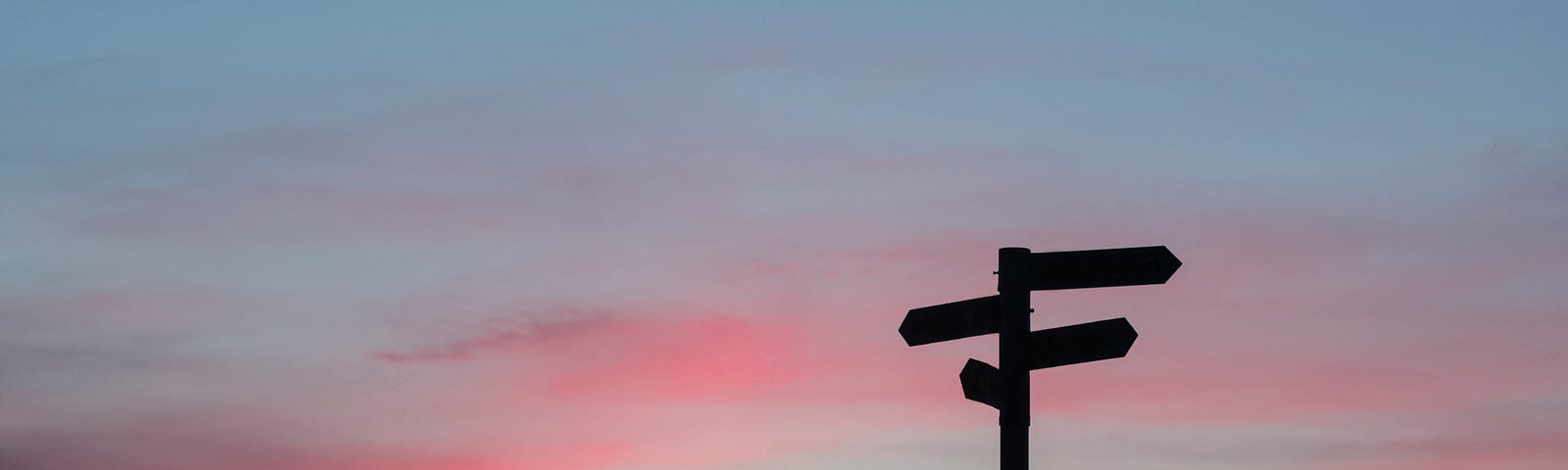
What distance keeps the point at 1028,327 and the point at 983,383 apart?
42 cm

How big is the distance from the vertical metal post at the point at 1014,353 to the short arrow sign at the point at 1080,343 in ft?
0.25

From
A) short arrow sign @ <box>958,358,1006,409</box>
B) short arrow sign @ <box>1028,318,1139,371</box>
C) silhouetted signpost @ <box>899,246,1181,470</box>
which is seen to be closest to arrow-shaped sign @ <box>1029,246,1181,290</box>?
silhouetted signpost @ <box>899,246,1181,470</box>

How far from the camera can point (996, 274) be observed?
24.4ft

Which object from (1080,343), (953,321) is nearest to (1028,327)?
(1080,343)

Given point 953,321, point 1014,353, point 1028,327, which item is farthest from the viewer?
point 953,321

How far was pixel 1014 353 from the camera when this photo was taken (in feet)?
23.7

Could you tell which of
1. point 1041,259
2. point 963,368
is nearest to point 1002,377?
point 963,368

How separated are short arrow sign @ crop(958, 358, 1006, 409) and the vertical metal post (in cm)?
4

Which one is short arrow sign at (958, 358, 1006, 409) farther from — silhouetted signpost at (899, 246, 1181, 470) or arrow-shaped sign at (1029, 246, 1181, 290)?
arrow-shaped sign at (1029, 246, 1181, 290)

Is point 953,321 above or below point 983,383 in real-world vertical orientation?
above

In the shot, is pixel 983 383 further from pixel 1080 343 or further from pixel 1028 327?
pixel 1080 343

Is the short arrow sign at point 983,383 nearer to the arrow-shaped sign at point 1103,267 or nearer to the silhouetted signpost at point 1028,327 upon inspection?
the silhouetted signpost at point 1028,327

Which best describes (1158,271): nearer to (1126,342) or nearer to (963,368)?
(1126,342)

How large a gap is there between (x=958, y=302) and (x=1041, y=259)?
58cm
